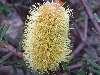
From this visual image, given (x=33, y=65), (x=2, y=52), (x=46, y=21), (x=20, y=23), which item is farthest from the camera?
(x=20, y=23)

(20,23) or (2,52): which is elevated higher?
(20,23)

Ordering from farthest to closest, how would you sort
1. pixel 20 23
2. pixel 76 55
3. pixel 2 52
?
pixel 20 23 < pixel 76 55 < pixel 2 52

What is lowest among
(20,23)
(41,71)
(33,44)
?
(41,71)

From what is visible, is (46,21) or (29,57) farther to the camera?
(29,57)

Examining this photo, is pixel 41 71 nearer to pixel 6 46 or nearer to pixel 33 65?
pixel 33 65

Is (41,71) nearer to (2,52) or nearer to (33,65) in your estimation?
(33,65)

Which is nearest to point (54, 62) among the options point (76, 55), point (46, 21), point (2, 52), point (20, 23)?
point (46, 21)
